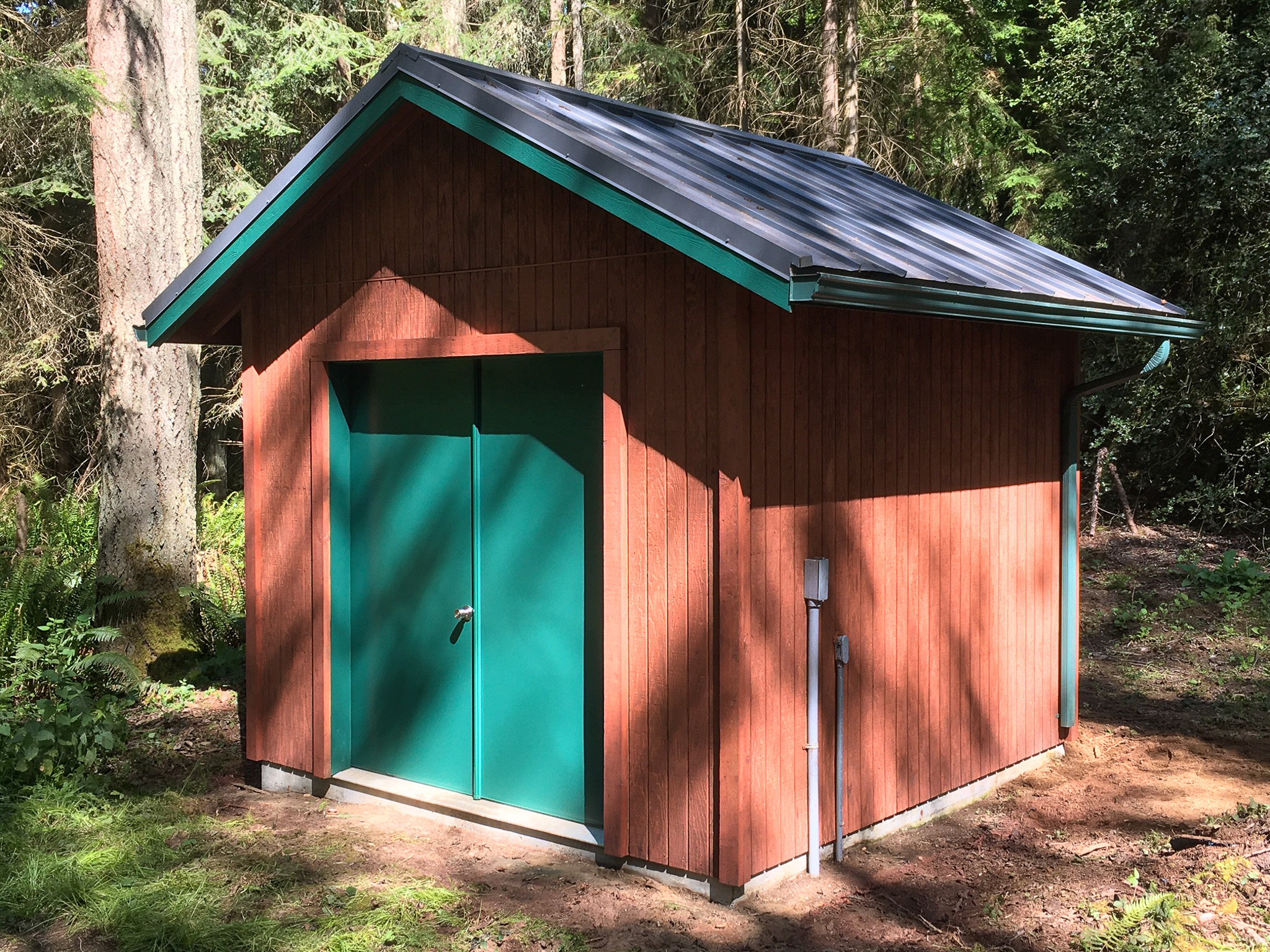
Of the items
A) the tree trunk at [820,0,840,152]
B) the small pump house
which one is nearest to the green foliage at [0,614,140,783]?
the small pump house

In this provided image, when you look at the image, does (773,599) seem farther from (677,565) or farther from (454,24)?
(454,24)

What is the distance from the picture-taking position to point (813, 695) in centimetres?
523

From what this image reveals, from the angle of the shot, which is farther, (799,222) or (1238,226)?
(1238,226)

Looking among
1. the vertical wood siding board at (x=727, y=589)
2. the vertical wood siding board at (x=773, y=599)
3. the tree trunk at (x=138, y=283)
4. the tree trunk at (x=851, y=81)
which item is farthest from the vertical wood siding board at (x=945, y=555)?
the tree trunk at (x=851, y=81)

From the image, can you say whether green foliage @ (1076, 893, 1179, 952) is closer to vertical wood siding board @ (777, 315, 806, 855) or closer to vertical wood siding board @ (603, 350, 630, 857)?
vertical wood siding board @ (777, 315, 806, 855)

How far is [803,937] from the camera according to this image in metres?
4.76

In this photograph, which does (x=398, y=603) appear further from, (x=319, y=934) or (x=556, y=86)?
(x=556, y=86)

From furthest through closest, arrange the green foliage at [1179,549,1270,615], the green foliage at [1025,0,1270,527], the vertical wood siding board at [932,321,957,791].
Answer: the green foliage at [1025,0,1270,527] → the green foliage at [1179,549,1270,615] → the vertical wood siding board at [932,321,957,791]

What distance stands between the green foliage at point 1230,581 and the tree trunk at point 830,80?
23.6ft

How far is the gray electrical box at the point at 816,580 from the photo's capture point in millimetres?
5152

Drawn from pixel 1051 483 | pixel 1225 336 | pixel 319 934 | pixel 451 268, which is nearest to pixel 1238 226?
pixel 1225 336

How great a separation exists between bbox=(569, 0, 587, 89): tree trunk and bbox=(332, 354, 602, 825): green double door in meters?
11.6

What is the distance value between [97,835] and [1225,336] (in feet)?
40.8

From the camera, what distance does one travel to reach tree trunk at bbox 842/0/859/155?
16.3 metres
